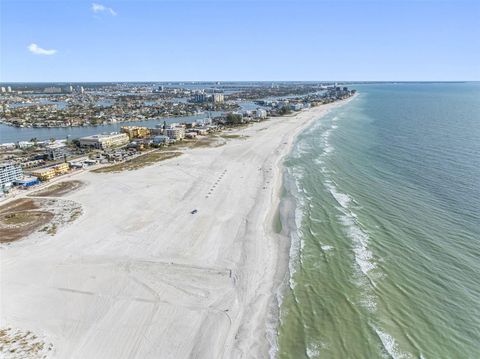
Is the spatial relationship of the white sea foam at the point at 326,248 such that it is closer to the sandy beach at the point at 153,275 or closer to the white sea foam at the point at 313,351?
the sandy beach at the point at 153,275

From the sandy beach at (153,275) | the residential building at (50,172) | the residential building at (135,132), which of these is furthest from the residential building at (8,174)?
the residential building at (135,132)

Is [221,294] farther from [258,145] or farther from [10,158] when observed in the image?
[10,158]

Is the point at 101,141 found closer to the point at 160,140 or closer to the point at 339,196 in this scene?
the point at 160,140

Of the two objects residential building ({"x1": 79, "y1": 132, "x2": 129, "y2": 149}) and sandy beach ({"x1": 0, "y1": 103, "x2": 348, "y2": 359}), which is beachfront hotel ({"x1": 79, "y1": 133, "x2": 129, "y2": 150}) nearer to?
residential building ({"x1": 79, "y1": 132, "x2": 129, "y2": 149})

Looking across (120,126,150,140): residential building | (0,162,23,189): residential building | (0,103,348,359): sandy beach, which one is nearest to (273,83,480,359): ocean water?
(0,103,348,359): sandy beach

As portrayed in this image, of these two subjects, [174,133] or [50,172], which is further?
[174,133]

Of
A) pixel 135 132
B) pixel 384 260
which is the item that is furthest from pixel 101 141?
pixel 384 260

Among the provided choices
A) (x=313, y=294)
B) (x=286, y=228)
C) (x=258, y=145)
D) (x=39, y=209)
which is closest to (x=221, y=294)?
(x=313, y=294)
